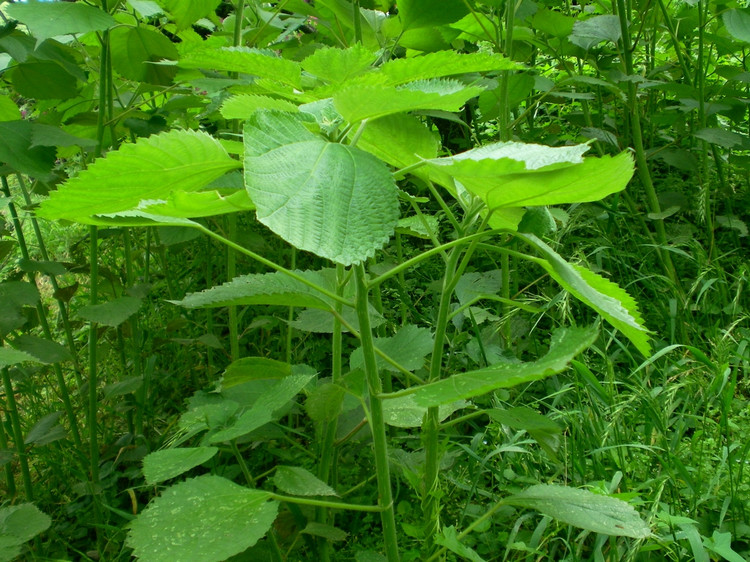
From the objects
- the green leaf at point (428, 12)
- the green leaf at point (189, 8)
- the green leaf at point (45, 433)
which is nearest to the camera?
the green leaf at point (428, 12)

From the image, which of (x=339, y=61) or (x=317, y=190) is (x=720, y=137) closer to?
(x=339, y=61)

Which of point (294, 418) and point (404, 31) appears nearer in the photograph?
point (404, 31)

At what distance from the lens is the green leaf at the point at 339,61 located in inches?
31.7

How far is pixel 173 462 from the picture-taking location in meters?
0.95

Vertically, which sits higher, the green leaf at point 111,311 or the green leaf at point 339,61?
the green leaf at point 339,61

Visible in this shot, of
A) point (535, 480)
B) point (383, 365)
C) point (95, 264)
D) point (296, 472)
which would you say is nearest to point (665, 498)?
point (535, 480)

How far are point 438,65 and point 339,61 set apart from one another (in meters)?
0.14

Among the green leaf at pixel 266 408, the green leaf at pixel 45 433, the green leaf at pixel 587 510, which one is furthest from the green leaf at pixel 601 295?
the green leaf at pixel 45 433

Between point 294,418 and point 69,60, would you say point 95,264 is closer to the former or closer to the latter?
point 69,60

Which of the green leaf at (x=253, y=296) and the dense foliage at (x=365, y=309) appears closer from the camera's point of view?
the dense foliage at (x=365, y=309)

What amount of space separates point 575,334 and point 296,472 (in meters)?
0.50

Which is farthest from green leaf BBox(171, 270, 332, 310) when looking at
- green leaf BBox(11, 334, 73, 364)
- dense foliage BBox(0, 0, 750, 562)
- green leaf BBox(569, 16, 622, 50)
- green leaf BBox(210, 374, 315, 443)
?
green leaf BBox(569, 16, 622, 50)

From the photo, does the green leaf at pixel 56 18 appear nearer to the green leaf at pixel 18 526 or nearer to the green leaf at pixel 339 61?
the green leaf at pixel 339 61

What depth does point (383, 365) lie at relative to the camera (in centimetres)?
121
